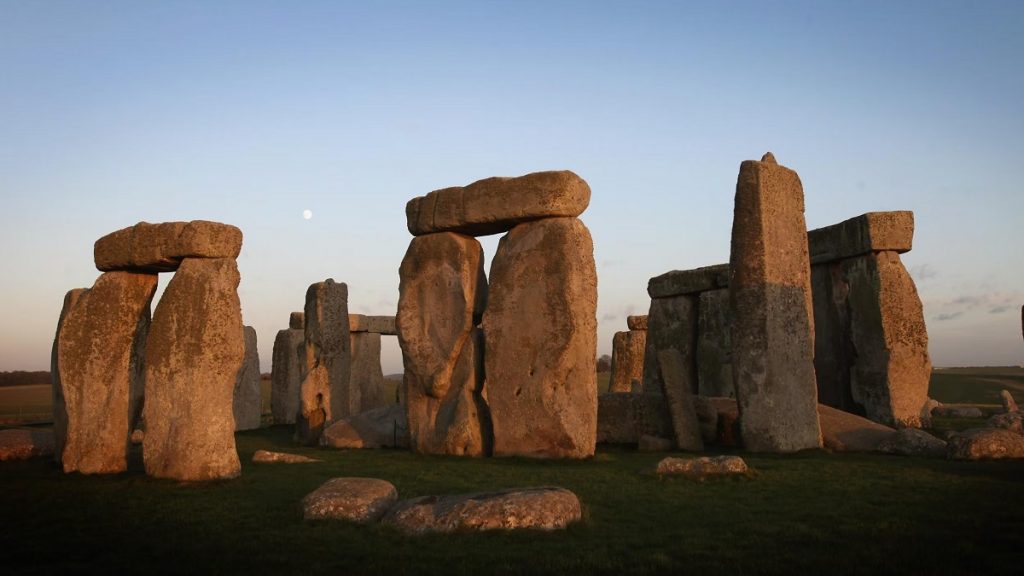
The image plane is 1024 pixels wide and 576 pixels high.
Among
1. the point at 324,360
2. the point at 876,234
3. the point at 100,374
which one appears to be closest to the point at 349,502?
the point at 100,374

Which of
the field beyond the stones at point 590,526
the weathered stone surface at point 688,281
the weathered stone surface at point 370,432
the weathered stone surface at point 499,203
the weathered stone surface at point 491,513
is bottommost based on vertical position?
the field beyond the stones at point 590,526

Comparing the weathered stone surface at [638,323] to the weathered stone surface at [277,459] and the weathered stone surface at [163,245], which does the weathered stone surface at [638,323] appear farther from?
the weathered stone surface at [163,245]

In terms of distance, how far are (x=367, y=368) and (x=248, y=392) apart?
12.9ft

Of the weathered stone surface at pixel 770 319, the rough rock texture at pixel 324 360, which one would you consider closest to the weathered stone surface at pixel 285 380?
the rough rock texture at pixel 324 360

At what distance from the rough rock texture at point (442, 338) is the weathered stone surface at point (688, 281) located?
20.8 ft

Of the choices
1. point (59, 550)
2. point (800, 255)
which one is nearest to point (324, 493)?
point (59, 550)

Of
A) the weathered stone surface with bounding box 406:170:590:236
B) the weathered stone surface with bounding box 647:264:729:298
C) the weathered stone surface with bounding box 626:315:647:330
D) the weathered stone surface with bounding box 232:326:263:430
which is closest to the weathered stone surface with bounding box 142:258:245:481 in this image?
the weathered stone surface with bounding box 406:170:590:236

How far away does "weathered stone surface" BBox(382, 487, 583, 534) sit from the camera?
6.28 m

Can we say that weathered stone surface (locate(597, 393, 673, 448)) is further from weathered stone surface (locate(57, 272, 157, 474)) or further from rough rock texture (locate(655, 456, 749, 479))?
weathered stone surface (locate(57, 272, 157, 474))

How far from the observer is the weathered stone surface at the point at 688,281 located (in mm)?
17719

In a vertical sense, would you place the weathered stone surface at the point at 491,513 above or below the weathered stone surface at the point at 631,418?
below

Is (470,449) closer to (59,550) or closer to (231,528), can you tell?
(231,528)

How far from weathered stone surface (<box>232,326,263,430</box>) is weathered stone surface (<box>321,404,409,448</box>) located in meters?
5.57

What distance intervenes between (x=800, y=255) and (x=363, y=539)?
9.01m
